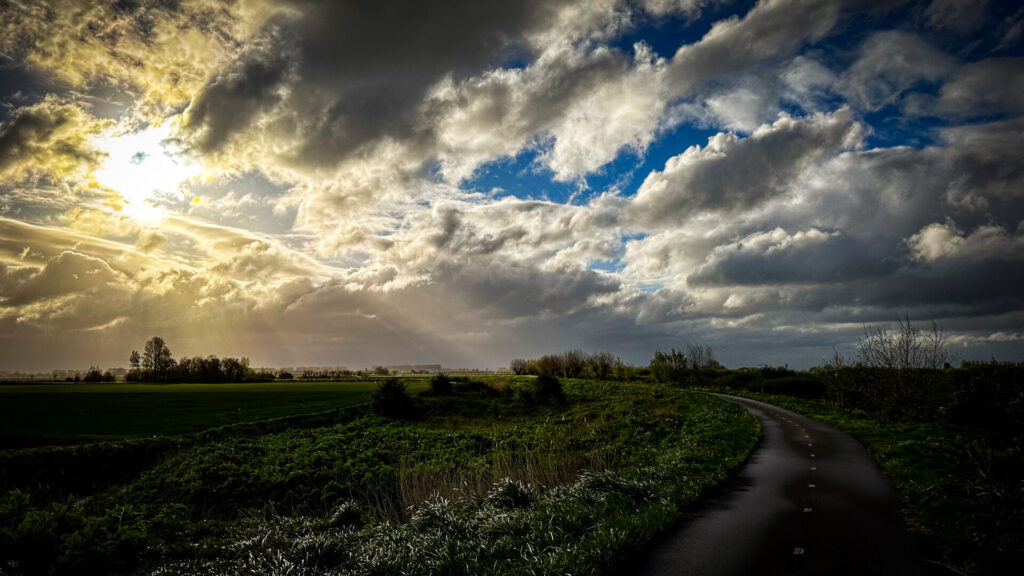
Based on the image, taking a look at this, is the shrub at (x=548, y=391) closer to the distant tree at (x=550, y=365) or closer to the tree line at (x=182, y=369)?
the distant tree at (x=550, y=365)

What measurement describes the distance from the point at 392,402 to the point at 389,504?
30.8 meters

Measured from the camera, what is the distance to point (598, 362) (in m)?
98.2

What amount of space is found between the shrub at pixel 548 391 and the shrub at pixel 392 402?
15655mm

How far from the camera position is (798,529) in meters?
9.99

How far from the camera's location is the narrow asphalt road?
8227 mm

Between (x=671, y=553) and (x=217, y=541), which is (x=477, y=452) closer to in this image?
(x=217, y=541)

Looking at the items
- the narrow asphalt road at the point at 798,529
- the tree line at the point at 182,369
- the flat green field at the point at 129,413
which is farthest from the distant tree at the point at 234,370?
the narrow asphalt road at the point at 798,529

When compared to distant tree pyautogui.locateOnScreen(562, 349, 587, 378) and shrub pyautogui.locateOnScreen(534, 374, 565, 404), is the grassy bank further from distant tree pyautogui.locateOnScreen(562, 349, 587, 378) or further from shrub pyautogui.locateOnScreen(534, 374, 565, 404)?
distant tree pyautogui.locateOnScreen(562, 349, 587, 378)

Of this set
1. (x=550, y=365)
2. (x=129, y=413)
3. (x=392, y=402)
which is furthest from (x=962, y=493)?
(x=550, y=365)

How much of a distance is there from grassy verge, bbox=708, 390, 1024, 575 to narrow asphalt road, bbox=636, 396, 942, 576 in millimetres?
517

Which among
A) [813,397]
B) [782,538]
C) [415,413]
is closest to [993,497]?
[782,538]

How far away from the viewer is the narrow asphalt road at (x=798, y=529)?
324 inches

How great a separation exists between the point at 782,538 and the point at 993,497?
230 inches

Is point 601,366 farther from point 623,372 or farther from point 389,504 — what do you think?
point 389,504
